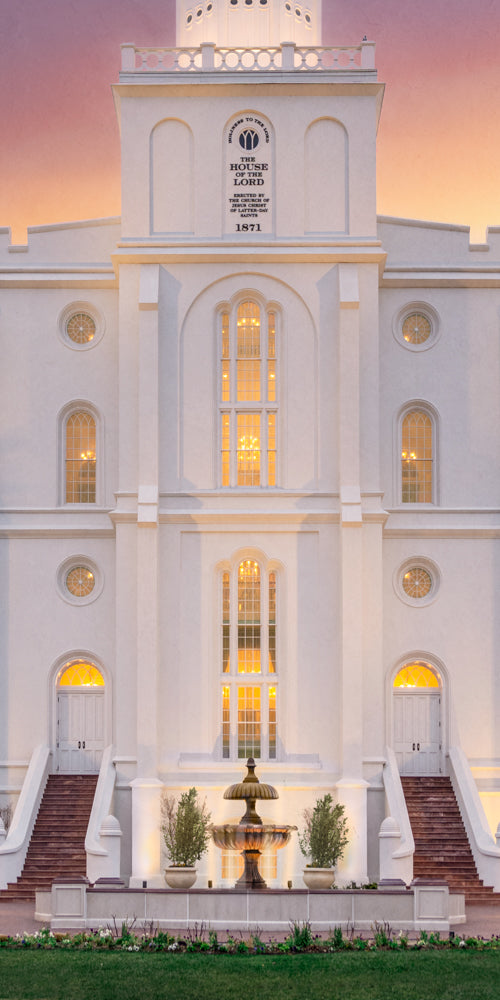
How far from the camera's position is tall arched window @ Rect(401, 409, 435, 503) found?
38094 millimetres

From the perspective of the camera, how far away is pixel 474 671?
122 ft

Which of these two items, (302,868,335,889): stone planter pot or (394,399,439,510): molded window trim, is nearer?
(302,868,335,889): stone planter pot

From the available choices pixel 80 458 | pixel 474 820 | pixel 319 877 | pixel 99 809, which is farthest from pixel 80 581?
pixel 319 877

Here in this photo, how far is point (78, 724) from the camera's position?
3734cm

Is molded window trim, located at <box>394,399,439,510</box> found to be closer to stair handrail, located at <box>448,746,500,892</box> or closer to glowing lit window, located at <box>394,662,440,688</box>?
glowing lit window, located at <box>394,662,440,688</box>

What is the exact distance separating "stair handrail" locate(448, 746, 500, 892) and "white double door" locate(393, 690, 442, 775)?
61 centimetres

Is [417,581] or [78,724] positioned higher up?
[417,581]

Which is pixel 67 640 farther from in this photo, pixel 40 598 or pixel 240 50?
pixel 240 50

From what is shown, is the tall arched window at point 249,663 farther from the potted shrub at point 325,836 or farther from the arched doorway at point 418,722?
the arched doorway at point 418,722

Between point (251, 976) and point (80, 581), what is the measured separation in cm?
1718

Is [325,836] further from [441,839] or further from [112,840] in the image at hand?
[112,840]

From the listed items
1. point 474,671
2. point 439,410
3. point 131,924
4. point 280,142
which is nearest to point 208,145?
point 280,142

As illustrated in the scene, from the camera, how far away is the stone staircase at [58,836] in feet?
109

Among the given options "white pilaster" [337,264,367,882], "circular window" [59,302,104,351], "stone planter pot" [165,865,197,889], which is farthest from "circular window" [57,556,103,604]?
"stone planter pot" [165,865,197,889]
